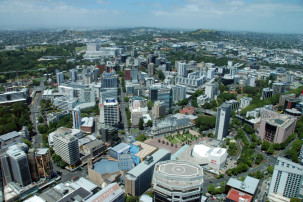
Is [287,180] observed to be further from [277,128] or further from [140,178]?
[140,178]

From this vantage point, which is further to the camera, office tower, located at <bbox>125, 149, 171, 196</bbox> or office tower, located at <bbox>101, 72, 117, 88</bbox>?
office tower, located at <bbox>101, 72, 117, 88</bbox>

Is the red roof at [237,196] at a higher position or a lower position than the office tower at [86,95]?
lower

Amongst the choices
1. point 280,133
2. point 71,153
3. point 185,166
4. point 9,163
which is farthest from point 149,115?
point 185,166

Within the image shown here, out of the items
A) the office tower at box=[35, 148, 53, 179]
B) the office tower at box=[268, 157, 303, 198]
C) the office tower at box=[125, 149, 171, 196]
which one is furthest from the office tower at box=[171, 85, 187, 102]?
the office tower at box=[35, 148, 53, 179]

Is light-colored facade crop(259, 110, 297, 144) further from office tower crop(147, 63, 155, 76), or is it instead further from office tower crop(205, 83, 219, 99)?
office tower crop(147, 63, 155, 76)

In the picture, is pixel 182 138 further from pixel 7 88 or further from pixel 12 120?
pixel 7 88

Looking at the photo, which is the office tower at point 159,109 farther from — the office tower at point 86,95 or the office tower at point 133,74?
the office tower at point 133,74

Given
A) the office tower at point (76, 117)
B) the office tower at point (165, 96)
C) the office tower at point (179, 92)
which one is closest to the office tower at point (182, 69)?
the office tower at point (179, 92)
